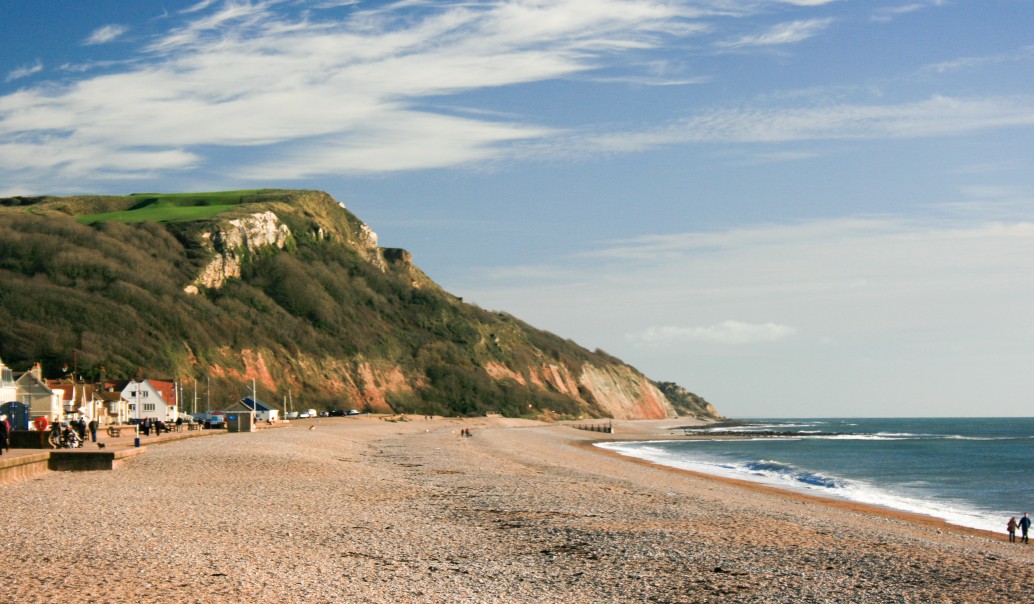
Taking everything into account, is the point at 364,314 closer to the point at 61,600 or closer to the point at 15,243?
the point at 15,243

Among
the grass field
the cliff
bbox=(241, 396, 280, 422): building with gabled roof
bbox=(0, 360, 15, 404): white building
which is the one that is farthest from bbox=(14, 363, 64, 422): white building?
the grass field

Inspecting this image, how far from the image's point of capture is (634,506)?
24.5 metres

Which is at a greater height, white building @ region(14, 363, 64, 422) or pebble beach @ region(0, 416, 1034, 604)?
white building @ region(14, 363, 64, 422)

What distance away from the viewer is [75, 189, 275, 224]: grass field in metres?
143

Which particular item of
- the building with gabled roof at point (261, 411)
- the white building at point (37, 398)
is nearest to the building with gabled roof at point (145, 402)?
the building with gabled roof at point (261, 411)

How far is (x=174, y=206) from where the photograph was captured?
6476 inches

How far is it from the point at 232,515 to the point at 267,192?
502 ft

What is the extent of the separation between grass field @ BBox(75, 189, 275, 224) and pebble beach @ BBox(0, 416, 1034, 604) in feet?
401

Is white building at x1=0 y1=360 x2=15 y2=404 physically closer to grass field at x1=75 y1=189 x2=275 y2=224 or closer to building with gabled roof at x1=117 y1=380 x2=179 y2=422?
building with gabled roof at x1=117 y1=380 x2=179 y2=422

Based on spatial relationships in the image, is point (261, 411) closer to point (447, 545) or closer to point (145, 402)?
point (145, 402)

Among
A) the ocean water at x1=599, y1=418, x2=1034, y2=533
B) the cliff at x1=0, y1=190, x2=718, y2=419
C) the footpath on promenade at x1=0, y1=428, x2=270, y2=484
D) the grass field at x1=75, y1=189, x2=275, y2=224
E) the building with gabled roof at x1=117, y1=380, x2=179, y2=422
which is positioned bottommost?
the ocean water at x1=599, y1=418, x2=1034, y2=533

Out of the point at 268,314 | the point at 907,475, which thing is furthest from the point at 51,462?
the point at 268,314

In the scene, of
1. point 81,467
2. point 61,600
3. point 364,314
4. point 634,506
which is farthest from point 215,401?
point 61,600

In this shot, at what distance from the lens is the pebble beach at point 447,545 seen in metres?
12.7
